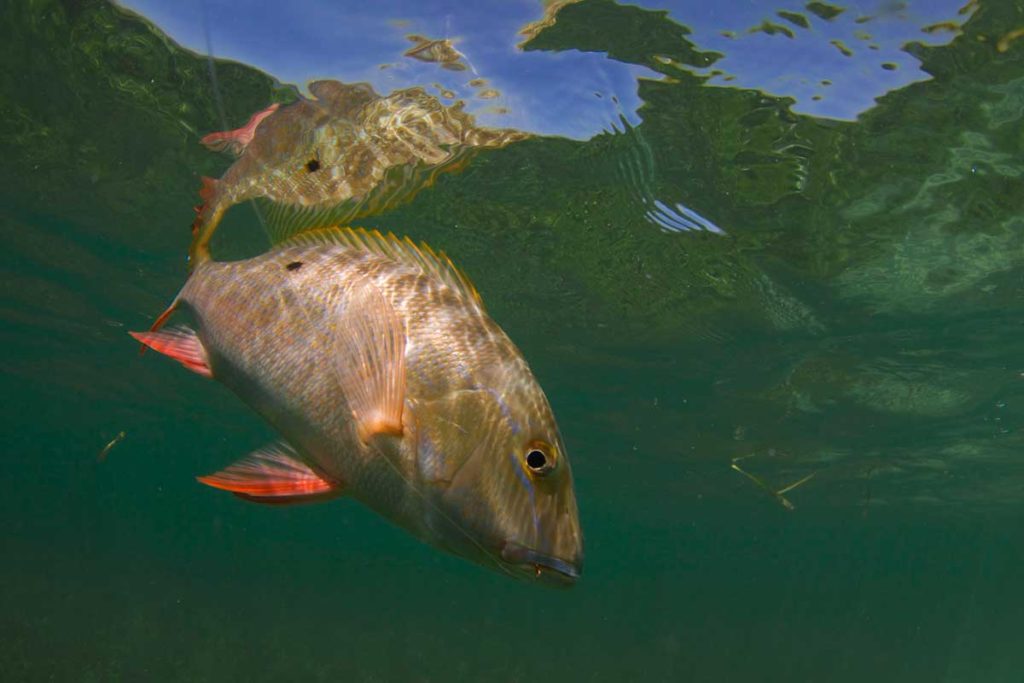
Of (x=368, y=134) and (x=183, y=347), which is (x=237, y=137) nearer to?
(x=368, y=134)

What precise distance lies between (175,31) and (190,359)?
27.8 feet

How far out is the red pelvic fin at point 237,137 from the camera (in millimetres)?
10367

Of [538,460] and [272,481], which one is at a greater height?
[538,460]

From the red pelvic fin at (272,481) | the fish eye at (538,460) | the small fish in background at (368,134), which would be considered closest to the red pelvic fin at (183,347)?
the red pelvic fin at (272,481)

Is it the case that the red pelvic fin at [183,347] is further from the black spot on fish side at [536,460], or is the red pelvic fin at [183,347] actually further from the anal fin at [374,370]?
the black spot on fish side at [536,460]

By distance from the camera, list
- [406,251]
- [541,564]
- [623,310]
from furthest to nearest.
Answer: [623,310] → [406,251] → [541,564]

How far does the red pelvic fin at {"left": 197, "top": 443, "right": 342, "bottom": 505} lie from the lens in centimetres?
223

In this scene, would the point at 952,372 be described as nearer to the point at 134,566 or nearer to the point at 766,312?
Result: the point at 766,312

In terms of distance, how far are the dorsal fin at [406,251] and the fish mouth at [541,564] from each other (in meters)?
0.94

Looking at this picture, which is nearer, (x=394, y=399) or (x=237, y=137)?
(x=394, y=399)

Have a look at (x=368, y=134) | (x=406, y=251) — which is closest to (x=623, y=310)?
(x=368, y=134)

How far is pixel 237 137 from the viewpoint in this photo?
38.2 ft

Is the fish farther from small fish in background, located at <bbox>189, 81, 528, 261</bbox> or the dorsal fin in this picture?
small fish in background, located at <bbox>189, 81, 528, 261</bbox>

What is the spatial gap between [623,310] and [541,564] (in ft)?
53.9
